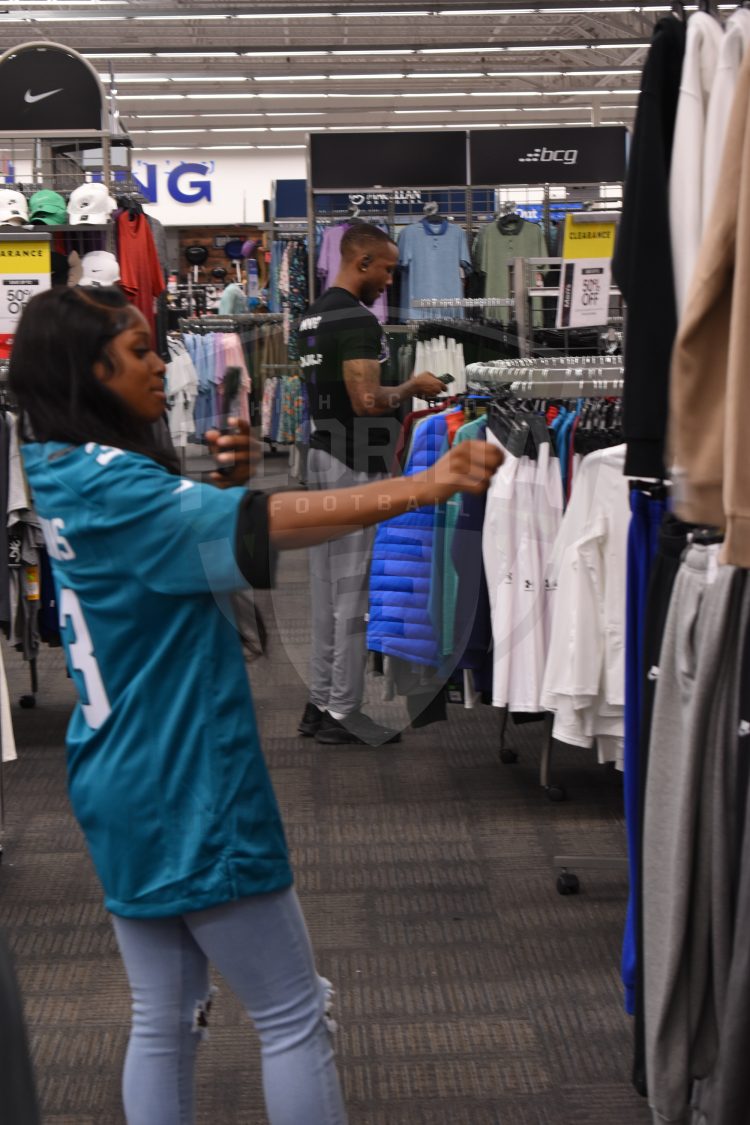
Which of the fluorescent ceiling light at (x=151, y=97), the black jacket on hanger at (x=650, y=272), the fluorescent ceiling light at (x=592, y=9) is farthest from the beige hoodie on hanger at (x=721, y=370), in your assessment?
the fluorescent ceiling light at (x=151, y=97)

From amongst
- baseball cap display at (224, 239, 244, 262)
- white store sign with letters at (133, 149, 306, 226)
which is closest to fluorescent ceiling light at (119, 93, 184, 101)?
baseball cap display at (224, 239, 244, 262)

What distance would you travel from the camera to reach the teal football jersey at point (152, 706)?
1438 mm

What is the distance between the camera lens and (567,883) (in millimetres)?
3039

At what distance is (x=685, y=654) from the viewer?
164 cm

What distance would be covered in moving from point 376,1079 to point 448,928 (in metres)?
0.63

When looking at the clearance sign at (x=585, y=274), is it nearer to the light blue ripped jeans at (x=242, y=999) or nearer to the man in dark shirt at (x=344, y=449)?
the man in dark shirt at (x=344, y=449)

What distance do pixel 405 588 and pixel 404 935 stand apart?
52.9 inches

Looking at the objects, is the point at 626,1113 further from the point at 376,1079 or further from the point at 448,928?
the point at 448,928

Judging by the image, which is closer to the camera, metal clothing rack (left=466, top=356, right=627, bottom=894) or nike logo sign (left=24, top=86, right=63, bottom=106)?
metal clothing rack (left=466, top=356, right=627, bottom=894)

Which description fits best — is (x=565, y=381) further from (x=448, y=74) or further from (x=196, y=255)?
(x=196, y=255)

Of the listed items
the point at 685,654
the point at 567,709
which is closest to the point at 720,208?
the point at 685,654

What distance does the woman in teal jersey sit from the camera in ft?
4.64

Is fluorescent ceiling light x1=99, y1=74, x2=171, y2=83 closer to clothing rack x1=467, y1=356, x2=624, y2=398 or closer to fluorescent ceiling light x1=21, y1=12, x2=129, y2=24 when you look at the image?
fluorescent ceiling light x1=21, y1=12, x2=129, y2=24

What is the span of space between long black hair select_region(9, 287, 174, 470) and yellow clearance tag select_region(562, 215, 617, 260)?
222 centimetres
